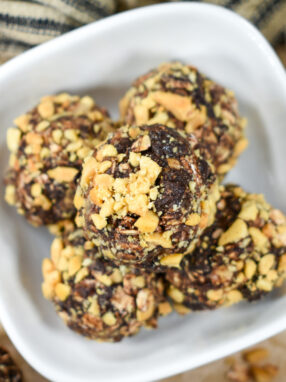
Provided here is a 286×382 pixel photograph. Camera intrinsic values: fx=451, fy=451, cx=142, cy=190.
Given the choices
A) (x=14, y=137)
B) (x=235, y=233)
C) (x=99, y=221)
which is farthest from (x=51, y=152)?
(x=235, y=233)

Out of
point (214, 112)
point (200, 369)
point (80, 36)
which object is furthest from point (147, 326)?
point (80, 36)

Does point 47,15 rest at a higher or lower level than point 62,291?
higher

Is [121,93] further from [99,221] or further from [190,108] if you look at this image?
[99,221]

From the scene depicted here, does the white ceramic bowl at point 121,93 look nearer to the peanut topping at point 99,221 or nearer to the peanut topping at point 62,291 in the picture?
the peanut topping at point 62,291

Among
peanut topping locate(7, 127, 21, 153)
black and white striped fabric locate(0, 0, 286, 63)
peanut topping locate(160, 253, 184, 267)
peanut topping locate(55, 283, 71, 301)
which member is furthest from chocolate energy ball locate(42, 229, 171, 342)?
black and white striped fabric locate(0, 0, 286, 63)

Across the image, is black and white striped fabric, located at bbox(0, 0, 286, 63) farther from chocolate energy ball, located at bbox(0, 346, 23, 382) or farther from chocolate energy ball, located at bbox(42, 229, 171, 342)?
chocolate energy ball, located at bbox(0, 346, 23, 382)

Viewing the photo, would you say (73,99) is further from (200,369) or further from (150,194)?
(200,369)
